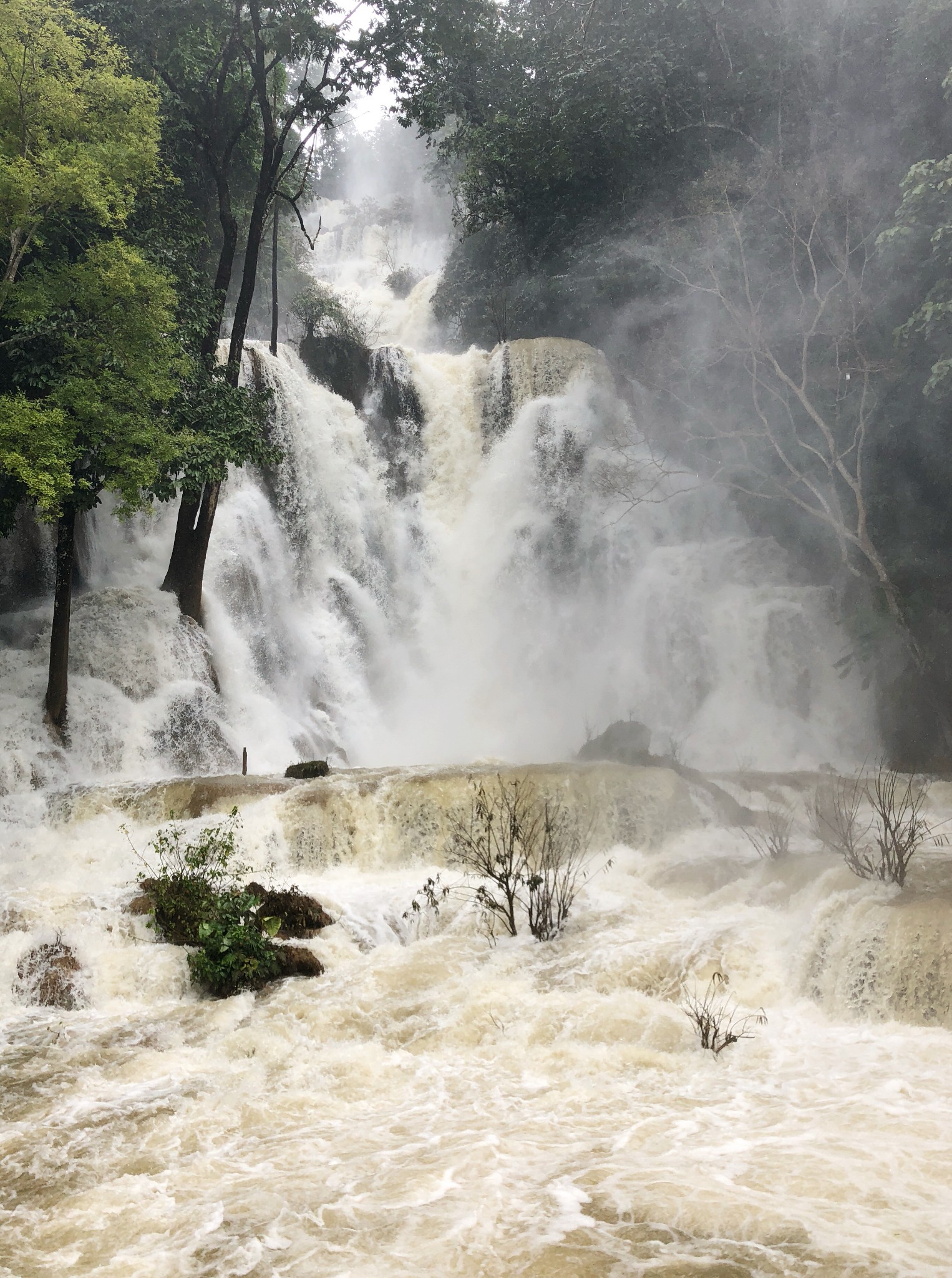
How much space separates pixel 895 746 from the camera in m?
14.4

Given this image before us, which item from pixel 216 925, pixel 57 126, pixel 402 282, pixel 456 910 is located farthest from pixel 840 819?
pixel 402 282

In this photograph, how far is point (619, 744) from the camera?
12773mm

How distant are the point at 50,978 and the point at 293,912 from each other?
1831 mm

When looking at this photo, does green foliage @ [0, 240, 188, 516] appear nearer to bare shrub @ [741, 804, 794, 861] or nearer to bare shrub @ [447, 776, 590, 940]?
bare shrub @ [447, 776, 590, 940]

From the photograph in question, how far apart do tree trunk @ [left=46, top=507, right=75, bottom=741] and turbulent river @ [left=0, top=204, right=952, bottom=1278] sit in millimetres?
326

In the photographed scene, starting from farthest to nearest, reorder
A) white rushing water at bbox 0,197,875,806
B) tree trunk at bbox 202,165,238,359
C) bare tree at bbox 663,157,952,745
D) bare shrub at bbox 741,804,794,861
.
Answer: bare tree at bbox 663,157,952,745 < tree trunk at bbox 202,165,238,359 < white rushing water at bbox 0,197,875,806 < bare shrub at bbox 741,804,794,861

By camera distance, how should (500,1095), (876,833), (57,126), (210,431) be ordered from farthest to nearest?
(210,431), (57,126), (876,833), (500,1095)

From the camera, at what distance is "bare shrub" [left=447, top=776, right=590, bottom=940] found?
7.25 metres

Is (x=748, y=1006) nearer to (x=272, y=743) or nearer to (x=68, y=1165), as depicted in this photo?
(x=68, y=1165)

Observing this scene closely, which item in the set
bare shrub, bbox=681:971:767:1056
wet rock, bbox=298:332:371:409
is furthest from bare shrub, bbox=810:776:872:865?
wet rock, bbox=298:332:371:409

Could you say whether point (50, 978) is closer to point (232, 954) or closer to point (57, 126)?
point (232, 954)

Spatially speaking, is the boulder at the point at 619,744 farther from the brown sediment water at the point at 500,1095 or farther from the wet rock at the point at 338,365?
the wet rock at the point at 338,365

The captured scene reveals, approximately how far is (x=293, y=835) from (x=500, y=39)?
2299cm

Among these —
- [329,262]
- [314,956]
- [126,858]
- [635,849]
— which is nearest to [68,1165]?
[314,956]
